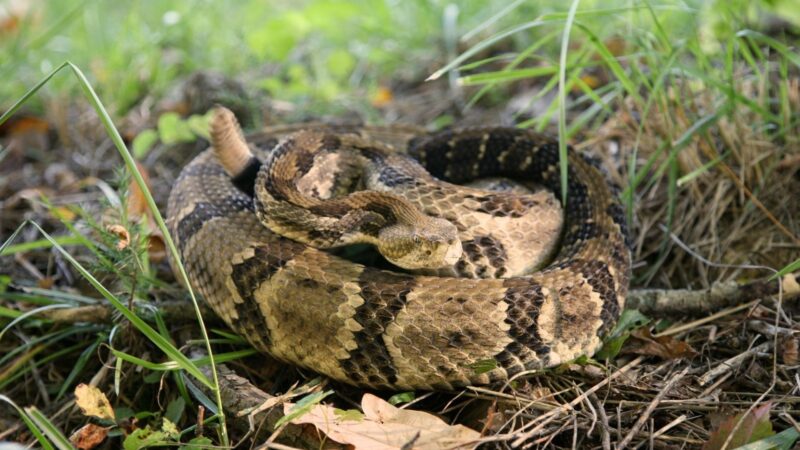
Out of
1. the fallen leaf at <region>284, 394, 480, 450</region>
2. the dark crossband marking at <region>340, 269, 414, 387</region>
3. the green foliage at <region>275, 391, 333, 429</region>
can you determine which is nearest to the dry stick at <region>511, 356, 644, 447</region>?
the fallen leaf at <region>284, 394, 480, 450</region>

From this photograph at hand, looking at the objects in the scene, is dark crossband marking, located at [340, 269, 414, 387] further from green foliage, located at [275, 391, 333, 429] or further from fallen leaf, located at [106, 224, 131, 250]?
fallen leaf, located at [106, 224, 131, 250]

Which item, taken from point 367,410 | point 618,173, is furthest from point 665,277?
point 367,410

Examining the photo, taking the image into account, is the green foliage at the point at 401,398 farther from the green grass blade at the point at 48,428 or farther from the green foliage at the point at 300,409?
the green grass blade at the point at 48,428

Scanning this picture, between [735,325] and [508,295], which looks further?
[735,325]

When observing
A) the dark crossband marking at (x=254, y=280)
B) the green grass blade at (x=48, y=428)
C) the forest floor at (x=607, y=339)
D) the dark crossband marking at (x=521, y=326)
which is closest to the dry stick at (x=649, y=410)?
the forest floor at (x=607, y=339)

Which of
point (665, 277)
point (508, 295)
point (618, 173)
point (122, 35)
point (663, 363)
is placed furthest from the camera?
point (122, 35)

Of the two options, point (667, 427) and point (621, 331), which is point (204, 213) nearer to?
point (621, 331)

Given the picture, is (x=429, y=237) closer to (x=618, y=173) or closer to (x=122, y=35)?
(x=618, y=173)
